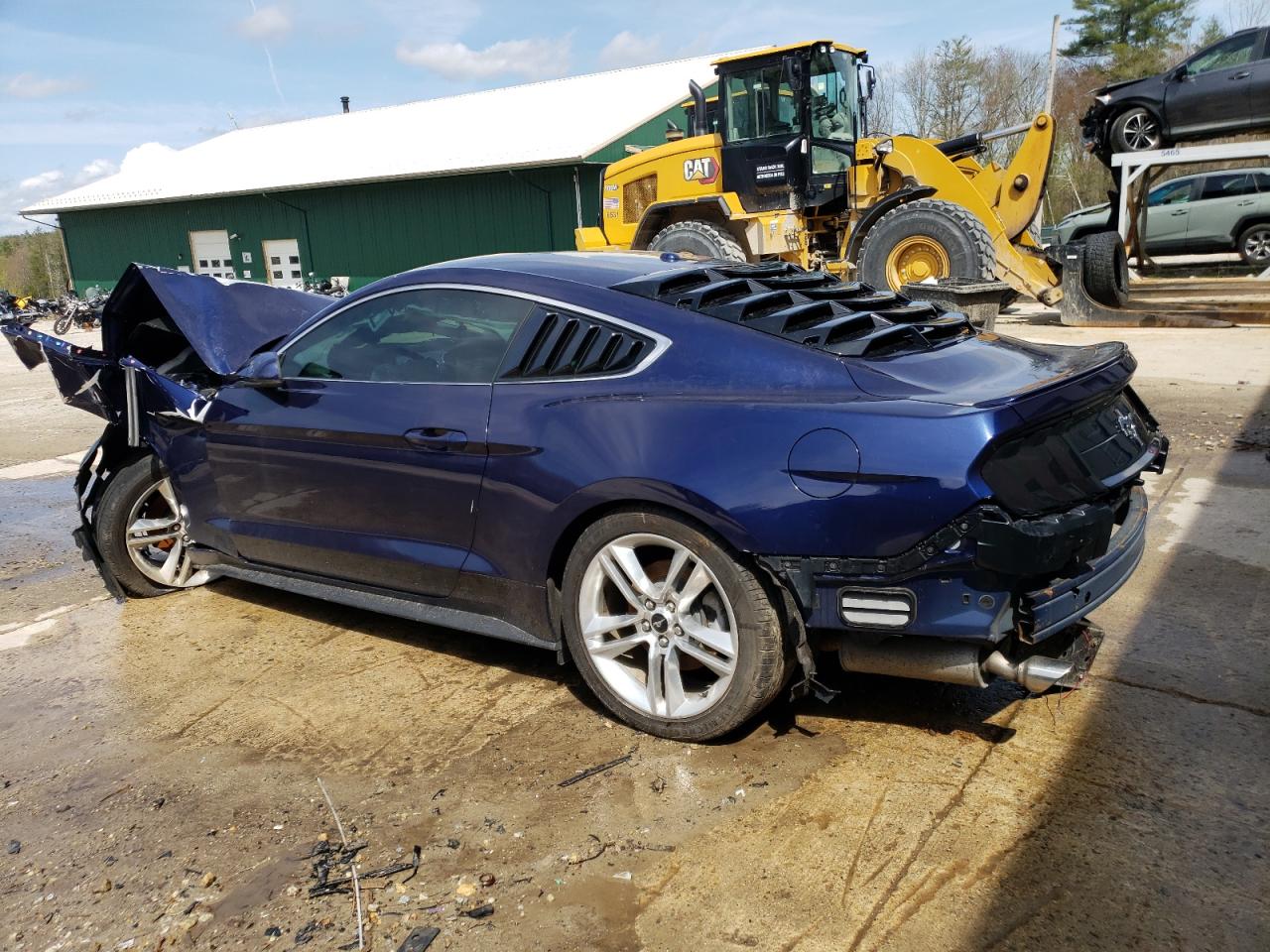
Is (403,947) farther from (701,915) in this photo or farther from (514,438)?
(514,438)

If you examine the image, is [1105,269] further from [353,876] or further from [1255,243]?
[353,876]

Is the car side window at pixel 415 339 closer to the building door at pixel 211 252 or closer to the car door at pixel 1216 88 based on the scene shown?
the car door at pixel 1216 88

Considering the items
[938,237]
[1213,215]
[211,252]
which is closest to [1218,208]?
[1213,215]

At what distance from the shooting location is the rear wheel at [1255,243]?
17.8m

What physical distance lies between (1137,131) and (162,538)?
13.7 metres

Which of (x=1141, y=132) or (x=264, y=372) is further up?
(x=1141, y=132)

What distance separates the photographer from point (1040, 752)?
3.04 m

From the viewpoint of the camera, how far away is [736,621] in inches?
117

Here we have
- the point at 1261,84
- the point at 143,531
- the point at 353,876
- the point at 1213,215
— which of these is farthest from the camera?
the point at 1213,215

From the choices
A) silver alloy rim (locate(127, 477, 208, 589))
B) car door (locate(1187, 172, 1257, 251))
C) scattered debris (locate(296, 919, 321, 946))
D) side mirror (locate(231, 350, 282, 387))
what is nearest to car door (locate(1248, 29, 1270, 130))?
car door (locate(1187, 172, 1257, 251))

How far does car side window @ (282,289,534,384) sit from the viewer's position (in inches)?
141

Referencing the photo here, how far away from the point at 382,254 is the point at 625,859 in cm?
2536

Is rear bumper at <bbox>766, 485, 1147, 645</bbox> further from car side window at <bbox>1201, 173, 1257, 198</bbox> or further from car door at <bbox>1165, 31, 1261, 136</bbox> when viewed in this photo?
car side window at <bbox>1201, 173, 1257, 198</bbox>

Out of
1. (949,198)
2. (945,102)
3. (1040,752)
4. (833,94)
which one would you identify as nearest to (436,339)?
(1040,752)
